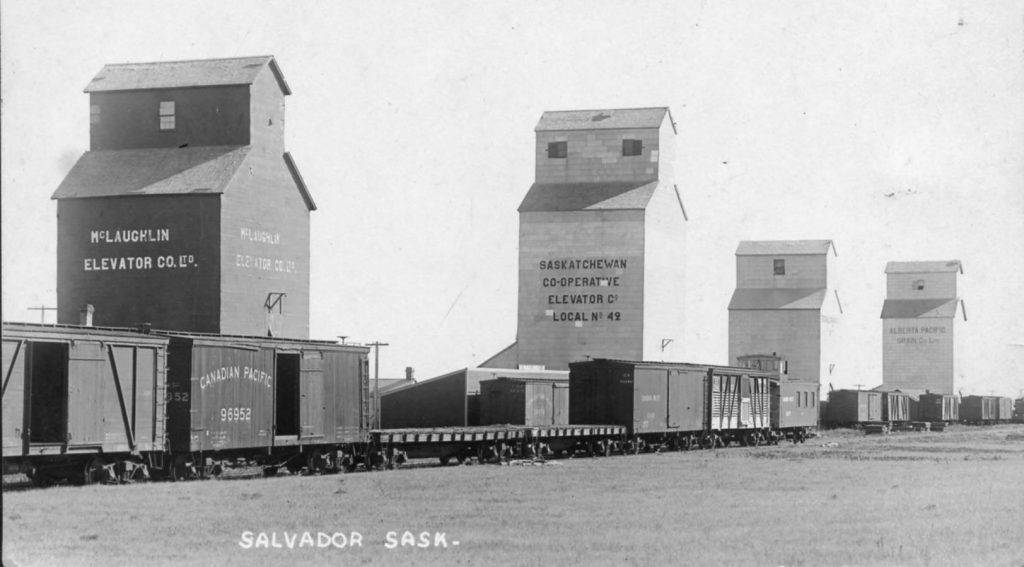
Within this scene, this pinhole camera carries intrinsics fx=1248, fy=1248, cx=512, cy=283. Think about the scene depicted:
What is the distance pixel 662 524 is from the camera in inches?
687

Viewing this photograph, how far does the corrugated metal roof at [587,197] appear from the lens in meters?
62.5

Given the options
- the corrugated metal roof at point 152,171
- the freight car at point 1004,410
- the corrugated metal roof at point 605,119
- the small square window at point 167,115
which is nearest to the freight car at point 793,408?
the corrugated metal roof at point 605,119

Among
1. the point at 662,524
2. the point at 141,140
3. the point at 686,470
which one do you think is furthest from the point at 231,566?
the point at 141,140

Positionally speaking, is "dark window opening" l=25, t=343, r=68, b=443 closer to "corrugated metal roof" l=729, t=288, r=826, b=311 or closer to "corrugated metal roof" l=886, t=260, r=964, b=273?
"corrugated metal roof" l=729, t=288, r=826, b=311

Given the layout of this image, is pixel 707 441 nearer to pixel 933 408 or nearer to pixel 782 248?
pixel 933 408

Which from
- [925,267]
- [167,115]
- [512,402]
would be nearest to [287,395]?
[512,402]

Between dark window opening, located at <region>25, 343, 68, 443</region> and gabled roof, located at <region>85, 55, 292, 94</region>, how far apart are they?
26580 millimetres

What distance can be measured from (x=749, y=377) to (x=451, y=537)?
3579cm

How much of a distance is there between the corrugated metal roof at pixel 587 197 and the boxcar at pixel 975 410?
3638 centimetres

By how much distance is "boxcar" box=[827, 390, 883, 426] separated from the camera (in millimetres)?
70312

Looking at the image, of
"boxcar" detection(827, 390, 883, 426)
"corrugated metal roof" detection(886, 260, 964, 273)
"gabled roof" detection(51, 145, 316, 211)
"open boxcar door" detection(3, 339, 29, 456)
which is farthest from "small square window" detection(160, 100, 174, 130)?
"corrugated metal roof" detection(886, 260, 964, 273)

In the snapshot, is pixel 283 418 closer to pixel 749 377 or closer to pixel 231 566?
pixel 231 566

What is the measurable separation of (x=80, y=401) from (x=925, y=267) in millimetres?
88942

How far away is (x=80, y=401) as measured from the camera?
2214 cm
